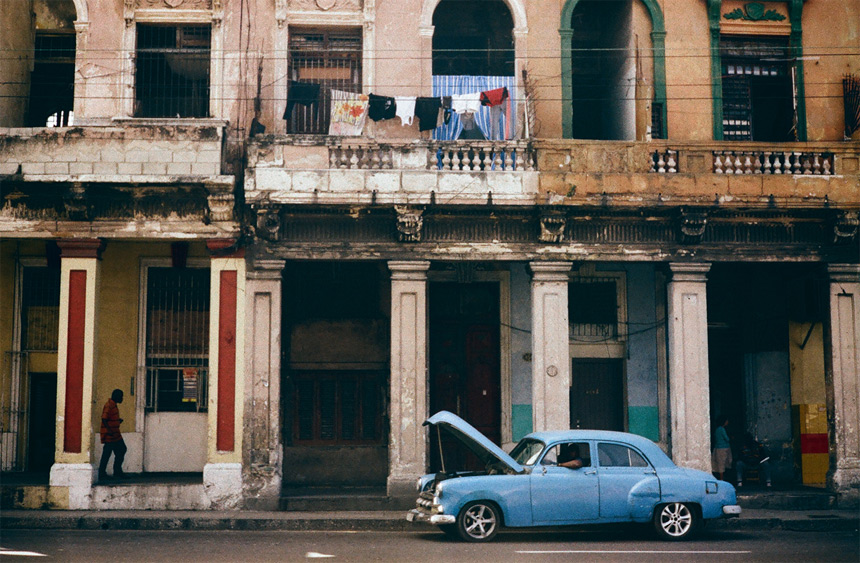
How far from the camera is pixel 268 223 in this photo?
16750mm

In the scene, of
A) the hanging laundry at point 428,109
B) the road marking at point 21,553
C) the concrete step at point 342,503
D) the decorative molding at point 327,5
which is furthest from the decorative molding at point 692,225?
the road marking at point 21,553

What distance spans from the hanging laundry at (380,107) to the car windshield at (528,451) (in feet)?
22.6

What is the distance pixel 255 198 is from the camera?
648 inches

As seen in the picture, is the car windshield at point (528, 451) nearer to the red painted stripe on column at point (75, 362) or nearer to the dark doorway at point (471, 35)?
the red painted stripe on column at point (75, 362)

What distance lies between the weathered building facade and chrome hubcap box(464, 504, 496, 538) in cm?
420

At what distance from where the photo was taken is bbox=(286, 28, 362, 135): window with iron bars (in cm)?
1784

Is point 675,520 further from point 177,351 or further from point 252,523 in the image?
point 177,351

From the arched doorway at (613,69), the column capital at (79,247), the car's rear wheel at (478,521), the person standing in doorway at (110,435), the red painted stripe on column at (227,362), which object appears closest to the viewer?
the car's rear wheel at (478,521)

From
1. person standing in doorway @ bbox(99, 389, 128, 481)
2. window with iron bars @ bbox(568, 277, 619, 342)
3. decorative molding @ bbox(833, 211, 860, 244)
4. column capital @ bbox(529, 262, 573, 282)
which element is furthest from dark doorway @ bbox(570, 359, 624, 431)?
person standing in doorway @ bbox(99, 389, 128, 481)

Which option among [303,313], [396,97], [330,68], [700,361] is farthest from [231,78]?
[700,361]

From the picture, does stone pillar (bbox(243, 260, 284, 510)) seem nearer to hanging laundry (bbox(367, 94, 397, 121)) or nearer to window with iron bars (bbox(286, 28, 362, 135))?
window with iron bars (bbox(286, 28, 362, 135))

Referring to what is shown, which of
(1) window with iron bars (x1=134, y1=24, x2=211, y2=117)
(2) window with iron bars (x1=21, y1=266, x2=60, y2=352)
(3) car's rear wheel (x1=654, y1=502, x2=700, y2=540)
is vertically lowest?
(3) car's rear wheel (x1=654, y1=502, x2=700, y2=540)

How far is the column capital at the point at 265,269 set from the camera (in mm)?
16875

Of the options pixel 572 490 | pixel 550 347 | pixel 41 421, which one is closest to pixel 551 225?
pixel 550 347
